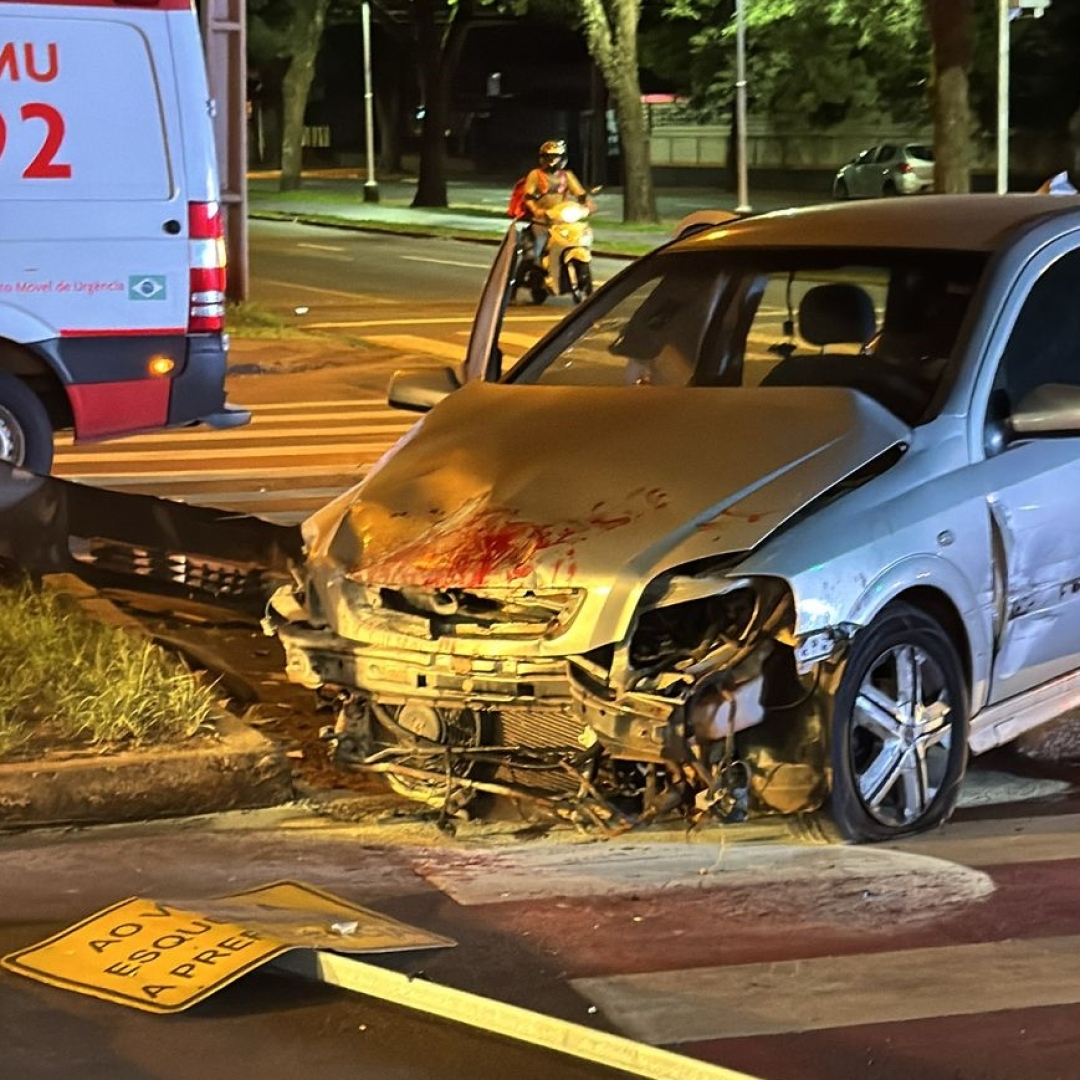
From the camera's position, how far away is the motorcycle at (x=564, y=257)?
906 inches

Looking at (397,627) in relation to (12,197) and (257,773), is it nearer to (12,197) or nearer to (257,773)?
(257,773)

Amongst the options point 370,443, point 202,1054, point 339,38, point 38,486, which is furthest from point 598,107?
point 202,1054

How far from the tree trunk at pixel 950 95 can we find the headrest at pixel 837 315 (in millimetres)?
20721

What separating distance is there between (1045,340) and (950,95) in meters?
21.5

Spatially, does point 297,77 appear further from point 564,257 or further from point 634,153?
point 564,257

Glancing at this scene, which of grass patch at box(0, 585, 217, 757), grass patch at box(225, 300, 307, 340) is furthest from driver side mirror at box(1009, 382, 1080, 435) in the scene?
grass patch at box(225, 300, 307, 340)

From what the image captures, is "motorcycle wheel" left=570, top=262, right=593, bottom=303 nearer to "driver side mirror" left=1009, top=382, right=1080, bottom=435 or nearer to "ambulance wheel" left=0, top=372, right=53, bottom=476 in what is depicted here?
"ambulance wheel" left=0, top=372, right=53, bottom=476

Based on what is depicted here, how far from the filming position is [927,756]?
592 centimetres

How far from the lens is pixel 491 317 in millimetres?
7371

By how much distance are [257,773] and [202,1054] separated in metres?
1.91

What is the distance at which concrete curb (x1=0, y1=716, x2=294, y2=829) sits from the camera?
6.23 metres

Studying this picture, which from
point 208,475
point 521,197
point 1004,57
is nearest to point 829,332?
point 208,475

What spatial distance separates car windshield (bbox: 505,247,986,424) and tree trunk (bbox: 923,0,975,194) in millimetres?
20454

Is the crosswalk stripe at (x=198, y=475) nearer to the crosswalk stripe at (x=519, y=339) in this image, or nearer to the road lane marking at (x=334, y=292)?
the crosswalk stripe at (x=519, y=339)
